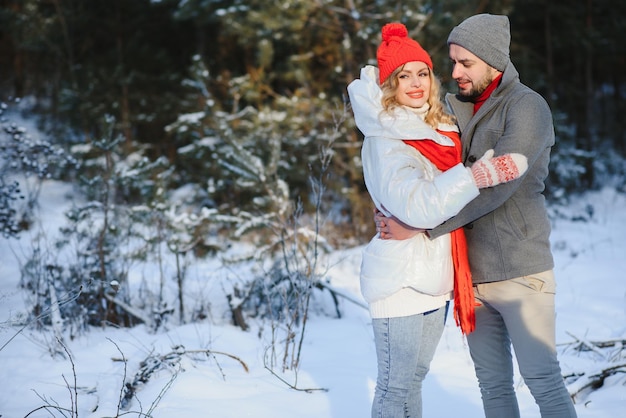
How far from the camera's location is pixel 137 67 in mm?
13867

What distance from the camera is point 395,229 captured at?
7.23ft

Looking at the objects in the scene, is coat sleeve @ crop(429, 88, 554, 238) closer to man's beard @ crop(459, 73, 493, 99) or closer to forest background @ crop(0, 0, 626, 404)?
man's beard @ crop(459, 73, 493, 99)

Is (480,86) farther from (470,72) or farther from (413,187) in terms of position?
(413,187)

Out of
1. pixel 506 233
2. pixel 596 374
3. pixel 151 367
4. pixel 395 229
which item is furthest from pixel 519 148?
pixel 151 367

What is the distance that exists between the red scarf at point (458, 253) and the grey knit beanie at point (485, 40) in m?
0.39

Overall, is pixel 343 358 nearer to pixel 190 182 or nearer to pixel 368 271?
pixel 368 271

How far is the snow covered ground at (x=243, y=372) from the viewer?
3145 mm

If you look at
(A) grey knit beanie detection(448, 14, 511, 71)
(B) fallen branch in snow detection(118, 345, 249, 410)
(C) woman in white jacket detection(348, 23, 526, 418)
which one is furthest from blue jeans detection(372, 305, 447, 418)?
(B) fallen branch in snow detection(118, 345, 249, 410)

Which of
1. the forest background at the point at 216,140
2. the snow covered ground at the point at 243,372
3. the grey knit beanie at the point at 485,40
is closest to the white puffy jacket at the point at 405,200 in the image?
the grey knit beanie at the point at 485,40

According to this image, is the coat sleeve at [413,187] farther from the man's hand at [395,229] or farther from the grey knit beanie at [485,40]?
the grey knit beanie at [485,40]

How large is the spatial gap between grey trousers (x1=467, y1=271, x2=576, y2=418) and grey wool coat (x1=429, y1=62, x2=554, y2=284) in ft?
0.23

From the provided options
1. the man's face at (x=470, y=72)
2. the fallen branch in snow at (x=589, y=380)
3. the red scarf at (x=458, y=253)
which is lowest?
the fallen branch in snow at (x=589, y=380)

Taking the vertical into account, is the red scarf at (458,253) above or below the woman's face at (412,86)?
below

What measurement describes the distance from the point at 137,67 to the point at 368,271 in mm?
13002
